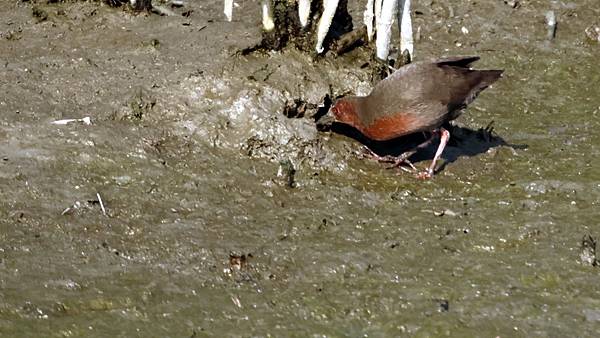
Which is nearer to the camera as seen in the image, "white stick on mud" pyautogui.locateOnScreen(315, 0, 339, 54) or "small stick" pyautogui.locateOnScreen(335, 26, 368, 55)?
"white stick on mud" pyautogui.locateOnScreen(315, 0, 339, 54)

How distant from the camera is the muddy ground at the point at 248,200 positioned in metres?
4.72

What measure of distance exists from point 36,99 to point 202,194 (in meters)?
1.77

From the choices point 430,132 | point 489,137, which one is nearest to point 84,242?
point 430,132

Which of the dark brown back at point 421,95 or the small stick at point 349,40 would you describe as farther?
the small stick at point 349,40

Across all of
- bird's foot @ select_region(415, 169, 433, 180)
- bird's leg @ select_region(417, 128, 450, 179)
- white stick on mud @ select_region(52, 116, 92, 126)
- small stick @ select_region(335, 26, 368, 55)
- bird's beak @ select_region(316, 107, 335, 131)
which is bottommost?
bird's foot @ select_region(415, 169, 433, 180)

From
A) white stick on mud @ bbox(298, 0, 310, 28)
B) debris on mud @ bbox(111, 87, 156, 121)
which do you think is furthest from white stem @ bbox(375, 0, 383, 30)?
debris on mud @ bbox(111, 87, 156, 121)

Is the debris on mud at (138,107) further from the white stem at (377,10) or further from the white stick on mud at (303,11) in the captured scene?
the white stem at (377,10)

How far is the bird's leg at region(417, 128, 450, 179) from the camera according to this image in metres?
6.77

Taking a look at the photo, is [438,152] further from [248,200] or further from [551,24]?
[551,24]

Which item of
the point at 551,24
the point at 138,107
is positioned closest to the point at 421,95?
the point at 138,107

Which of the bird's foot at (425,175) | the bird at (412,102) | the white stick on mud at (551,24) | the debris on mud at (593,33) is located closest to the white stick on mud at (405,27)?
the bird at (412,102)

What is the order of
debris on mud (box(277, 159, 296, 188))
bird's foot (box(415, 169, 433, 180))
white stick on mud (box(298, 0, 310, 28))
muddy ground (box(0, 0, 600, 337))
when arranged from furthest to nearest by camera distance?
white stick on mud (box(298, 0, 310, 28)) < bird's foot (box(415, 169, 433, 180)) < debris on mud (box(277, 159, 296, 188)) < muddy ground (box(0, 0, 600, 337))

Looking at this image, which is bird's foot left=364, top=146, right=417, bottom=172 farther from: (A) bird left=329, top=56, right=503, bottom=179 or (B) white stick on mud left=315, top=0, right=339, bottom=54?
(B) white stick on mud left=315, top=0, right=339, bottom=54

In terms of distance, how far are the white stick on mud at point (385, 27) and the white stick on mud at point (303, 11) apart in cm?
65
